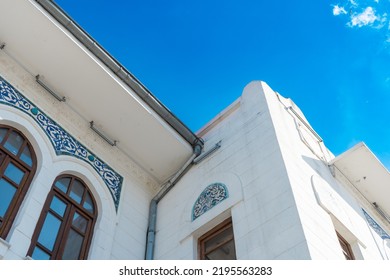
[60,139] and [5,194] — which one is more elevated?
[60,139]

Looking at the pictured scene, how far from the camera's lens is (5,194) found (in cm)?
445

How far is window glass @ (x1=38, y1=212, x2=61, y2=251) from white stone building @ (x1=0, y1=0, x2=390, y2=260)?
0.04ft

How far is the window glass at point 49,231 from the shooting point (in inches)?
178

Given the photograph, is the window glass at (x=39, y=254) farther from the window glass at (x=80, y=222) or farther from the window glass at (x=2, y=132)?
the window glass at (x=2, y=132)

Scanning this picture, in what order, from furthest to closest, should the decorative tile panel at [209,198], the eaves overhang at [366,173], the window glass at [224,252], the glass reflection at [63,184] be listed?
the eaves overhang at [366,173]
the decorative tile panel at [209,198]
the glass reflection at [63,184]
the window glass at [224,252]

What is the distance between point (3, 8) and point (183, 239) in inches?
117

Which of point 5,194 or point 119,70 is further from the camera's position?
point 119,70

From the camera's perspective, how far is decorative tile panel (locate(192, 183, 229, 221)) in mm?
5223

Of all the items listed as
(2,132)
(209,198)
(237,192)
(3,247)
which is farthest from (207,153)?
(3,247)

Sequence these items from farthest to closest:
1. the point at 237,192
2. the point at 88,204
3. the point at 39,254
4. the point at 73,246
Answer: the point at 88,204 → the point at 237,192 → the point at 73,246 → the point at 39,254

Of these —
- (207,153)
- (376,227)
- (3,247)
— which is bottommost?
(3,247)

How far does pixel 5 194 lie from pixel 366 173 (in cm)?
442

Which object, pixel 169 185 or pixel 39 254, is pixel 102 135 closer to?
pixel 169 185

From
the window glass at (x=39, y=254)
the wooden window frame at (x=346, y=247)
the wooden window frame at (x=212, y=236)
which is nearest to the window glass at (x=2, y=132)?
the window glass at (x=39, y=254)
